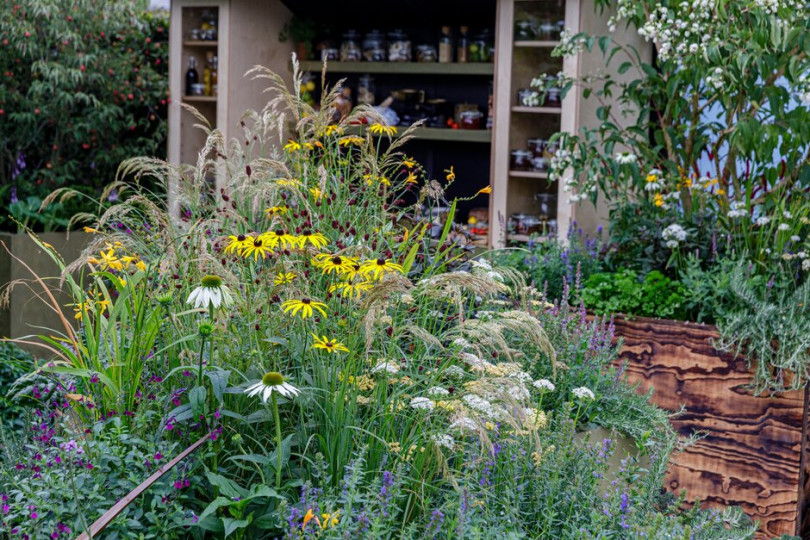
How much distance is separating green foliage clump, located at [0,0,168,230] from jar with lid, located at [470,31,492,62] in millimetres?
2164

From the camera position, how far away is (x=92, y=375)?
1972mm

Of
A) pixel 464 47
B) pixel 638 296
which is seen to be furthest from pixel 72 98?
pixel 638 296

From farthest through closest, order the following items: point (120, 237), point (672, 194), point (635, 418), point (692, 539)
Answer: point (672, 194) < point (635, 418) < point (120, 237) < point (692, 539)

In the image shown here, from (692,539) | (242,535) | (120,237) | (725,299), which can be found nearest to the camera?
(242,535)

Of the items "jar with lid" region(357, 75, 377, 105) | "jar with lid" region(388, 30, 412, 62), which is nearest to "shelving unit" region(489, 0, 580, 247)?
"jar with lid" region(388, 30, 412, 62)

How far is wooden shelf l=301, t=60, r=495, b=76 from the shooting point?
17.7 ft

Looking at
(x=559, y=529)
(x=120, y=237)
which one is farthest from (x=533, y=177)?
(x=559, y=529)

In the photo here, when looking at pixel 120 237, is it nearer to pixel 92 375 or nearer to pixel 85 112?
pixel 92 375

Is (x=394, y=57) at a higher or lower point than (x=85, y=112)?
higher

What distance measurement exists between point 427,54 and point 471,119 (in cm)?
52

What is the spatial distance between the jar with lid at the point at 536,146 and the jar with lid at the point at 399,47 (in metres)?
1.11

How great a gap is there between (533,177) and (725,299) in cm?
166

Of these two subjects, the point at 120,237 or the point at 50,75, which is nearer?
the point at 120,237

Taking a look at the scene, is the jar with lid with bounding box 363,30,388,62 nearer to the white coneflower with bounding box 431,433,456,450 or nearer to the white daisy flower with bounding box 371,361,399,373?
the white daisy flower with bounding box 371,361,399,373
